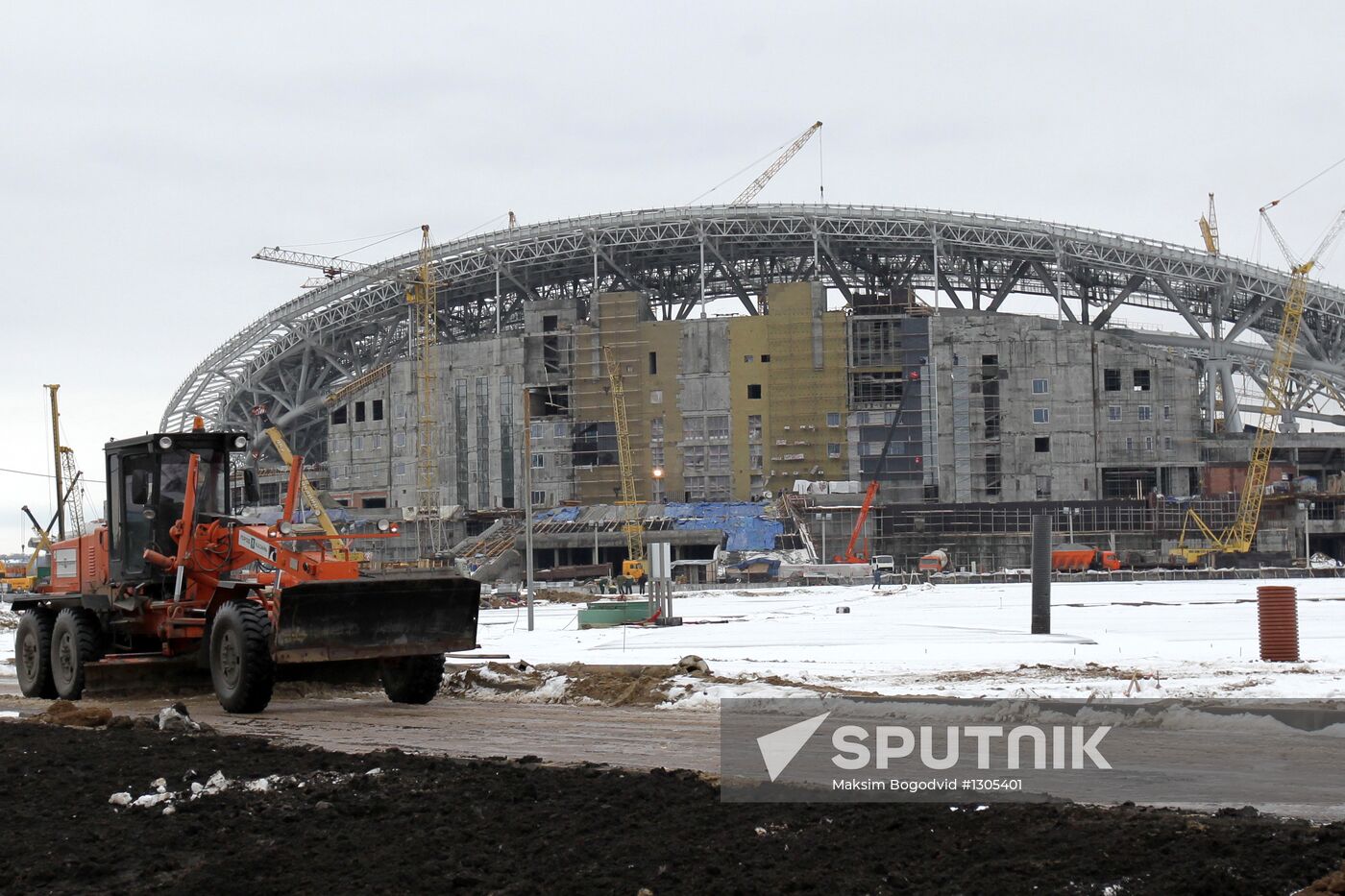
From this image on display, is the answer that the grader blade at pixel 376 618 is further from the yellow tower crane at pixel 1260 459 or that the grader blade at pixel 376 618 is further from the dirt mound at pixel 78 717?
the yellow tower crane at pixel 1260 459

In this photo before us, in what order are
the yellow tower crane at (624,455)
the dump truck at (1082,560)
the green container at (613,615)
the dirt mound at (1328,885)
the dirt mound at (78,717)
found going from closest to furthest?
the dirt mound at (1328,885) < the dirt mound at (78,717) < the green container at (613,615) < the dump truck at (1082,560) < the yellow tower crane at (624,455)

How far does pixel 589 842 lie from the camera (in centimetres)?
898

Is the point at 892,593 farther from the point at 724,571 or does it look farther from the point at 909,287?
the point at 909,287

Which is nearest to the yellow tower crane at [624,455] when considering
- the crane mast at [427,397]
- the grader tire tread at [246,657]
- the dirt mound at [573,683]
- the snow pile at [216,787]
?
the crane mast at [427,397]

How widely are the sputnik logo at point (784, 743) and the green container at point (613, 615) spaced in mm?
26686

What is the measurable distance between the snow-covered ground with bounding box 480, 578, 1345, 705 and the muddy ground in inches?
286

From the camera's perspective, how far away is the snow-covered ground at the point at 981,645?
59.3ft

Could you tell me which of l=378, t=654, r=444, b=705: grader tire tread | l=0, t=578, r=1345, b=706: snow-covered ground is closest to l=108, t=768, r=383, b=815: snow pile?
l=0, t=578, r=1345, b=706: snow-covered ground

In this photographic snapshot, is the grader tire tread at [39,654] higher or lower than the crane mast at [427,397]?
lower

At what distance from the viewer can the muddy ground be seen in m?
7.73

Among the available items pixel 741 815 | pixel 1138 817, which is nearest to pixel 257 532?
pixel 741 815

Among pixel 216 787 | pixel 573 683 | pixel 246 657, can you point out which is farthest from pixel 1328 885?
pixel 573 683

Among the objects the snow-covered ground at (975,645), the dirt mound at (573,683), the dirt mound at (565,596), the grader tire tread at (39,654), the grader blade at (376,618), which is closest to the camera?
the grader blade at (376,618)

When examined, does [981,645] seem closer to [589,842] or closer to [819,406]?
[589,842]
